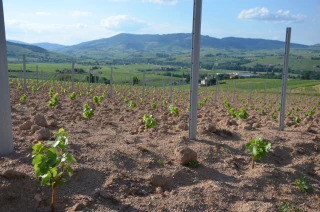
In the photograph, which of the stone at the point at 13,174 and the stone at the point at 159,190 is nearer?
the stone at the point at 13,174

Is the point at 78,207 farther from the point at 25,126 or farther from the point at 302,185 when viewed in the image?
the point at 25,126

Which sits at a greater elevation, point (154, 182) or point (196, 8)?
point (196, 8)

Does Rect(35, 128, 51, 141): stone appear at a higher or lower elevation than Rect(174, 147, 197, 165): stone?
higher

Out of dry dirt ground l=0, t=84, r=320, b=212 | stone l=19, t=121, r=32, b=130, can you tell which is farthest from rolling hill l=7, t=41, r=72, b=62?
dry dirt ground l=0, t=84, r=320, b=212

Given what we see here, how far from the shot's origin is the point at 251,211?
11.6ft

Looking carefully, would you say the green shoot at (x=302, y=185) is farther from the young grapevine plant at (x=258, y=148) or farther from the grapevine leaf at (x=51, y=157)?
the grapevine leaf at (x=51, y=157)

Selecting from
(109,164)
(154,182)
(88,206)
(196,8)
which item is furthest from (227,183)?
(196,8)

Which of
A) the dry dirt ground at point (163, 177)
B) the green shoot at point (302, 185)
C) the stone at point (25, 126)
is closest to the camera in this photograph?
the dry dirt ground at point (163, 177)

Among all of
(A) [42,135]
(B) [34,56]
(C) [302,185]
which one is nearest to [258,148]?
(C) [302,185]

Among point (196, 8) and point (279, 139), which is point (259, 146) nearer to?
point (279, 139)

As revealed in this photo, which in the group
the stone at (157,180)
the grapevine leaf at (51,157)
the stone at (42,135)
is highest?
the grapevine leaf at (51,157)

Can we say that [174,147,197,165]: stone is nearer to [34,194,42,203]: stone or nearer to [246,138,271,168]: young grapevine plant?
[246,138,271,168]: young grapevine plant

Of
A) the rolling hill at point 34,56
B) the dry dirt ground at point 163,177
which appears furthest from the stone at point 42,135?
the rolling hill at point 34,56

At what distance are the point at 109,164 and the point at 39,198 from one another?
116 centimetres
